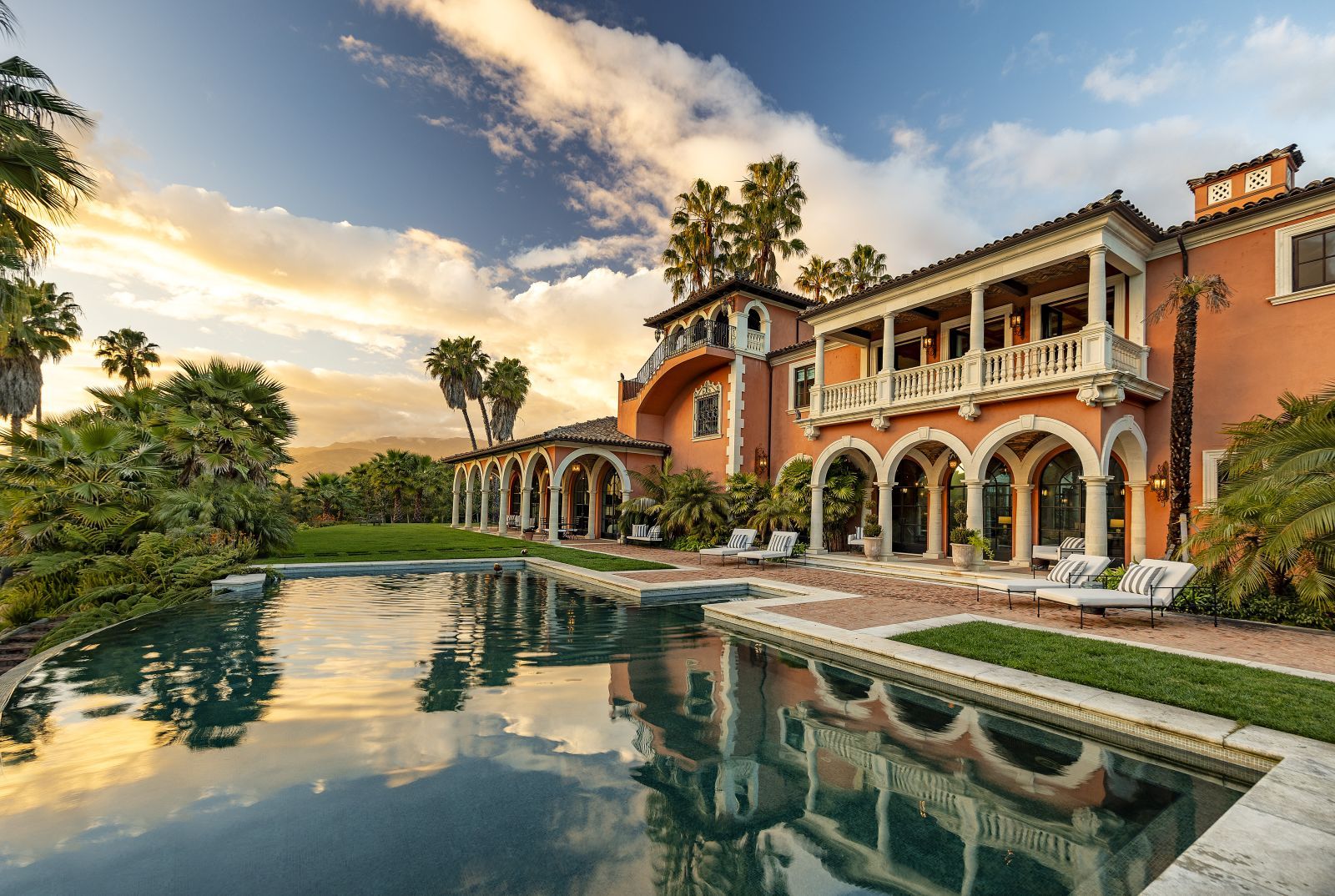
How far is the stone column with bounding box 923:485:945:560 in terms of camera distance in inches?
685

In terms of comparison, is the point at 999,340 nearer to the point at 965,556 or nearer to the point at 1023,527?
the point at 1023,527

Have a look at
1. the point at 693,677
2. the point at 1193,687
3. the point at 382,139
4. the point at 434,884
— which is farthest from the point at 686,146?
the point at 434,884

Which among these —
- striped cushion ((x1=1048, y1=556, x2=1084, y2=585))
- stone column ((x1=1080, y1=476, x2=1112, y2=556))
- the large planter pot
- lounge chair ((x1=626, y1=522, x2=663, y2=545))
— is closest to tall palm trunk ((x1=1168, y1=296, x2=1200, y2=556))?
stone column ((x1=1080, y1=476, x2=1112, y2=556))

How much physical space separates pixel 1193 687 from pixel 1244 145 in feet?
49.2

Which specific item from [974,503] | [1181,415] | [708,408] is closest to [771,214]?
[708,408]

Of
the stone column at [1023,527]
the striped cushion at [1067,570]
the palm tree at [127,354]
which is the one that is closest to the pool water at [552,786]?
the striped cushion at [1067,570]

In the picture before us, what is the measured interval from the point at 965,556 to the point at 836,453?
16.7ft

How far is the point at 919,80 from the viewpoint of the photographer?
53.6ft

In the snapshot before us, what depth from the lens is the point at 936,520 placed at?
57.9 feet

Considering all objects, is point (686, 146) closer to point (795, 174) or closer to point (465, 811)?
point (795, 174)

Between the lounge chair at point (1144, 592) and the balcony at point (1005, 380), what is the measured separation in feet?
12.8

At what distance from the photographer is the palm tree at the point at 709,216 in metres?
29.8

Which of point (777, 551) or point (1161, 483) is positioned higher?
point (1161, 483)

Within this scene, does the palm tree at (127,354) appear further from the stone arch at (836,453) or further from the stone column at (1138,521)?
the stone column at (1138,521)
